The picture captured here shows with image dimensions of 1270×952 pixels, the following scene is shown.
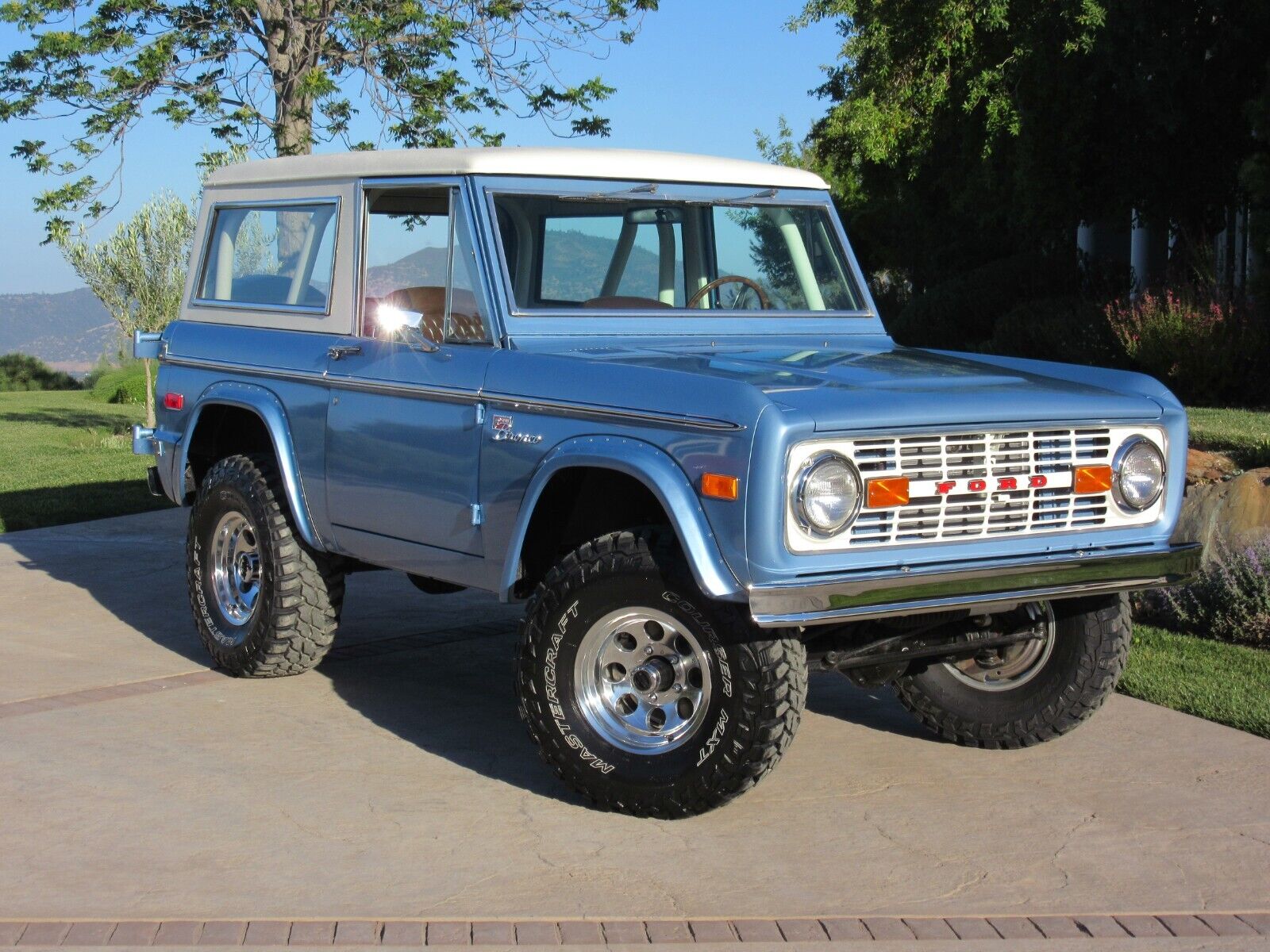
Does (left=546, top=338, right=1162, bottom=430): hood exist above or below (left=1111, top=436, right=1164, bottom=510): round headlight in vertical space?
above

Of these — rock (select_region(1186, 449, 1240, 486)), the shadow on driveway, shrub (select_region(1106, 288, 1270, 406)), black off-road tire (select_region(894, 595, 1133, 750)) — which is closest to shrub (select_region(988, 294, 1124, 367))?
shrub (select_region(1106, 288, 1270, 406))

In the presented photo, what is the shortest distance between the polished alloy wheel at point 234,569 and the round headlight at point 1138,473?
3.61 meters

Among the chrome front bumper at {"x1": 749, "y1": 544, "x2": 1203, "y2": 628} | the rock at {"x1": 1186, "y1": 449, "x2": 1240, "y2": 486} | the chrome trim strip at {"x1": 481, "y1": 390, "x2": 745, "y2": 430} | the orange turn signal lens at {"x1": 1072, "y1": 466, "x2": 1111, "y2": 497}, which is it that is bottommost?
the rock at {"x1": 1186, "y1": 449, "x2": 1240, "y2": 486}

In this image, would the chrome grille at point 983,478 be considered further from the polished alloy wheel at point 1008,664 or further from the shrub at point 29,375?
the shrub at point 29,375

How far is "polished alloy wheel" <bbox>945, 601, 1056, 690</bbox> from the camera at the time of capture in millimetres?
5688

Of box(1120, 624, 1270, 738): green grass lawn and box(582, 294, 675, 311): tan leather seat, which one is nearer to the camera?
box(582, 294, 675, 311): tan leather seat

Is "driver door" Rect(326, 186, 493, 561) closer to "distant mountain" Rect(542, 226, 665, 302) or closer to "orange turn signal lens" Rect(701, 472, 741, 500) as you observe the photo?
"distant mountain" Rect(542, 226, 665, 302)

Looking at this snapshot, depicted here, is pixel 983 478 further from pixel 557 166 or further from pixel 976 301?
pixel 976 301

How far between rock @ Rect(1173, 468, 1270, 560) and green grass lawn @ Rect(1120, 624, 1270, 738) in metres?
0.54

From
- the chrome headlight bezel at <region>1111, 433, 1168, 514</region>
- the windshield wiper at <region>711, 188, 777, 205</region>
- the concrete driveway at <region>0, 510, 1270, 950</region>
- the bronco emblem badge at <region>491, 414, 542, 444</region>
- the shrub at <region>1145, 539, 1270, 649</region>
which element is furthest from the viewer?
the shrub at <region>1145, 539, 1270, 649</region>

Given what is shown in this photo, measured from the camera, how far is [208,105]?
59.2ft

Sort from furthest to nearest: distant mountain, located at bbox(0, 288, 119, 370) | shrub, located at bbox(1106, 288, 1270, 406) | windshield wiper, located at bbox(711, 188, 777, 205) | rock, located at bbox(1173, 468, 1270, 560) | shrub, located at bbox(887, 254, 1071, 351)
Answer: distant mountain, located at bbox(0, 288, 119, 370) → shrub, located at bbox(887, 254, 1071, 351) → shrub, located at bbox(1106, 288, 1270, 406) → rock, located at bbox(1173, 468, 1270, 560) → windshield wiper, located at bbox(711, 188, 777, 205)

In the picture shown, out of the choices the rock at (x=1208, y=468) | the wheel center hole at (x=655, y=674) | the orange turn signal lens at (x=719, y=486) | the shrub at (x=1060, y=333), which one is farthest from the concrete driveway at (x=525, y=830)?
the shrub at (x=1060, y=333)

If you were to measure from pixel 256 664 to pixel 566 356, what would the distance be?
230cm
